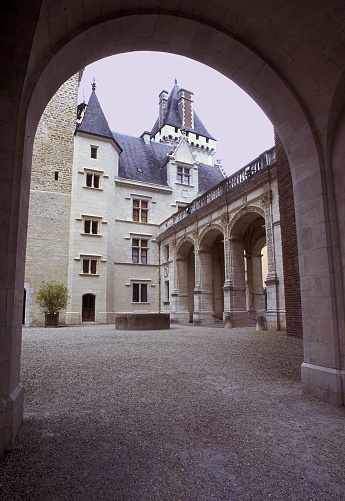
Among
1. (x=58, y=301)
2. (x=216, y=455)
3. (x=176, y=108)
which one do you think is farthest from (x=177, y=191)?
(x=216, y=455)

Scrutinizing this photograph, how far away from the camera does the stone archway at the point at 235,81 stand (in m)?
2.69

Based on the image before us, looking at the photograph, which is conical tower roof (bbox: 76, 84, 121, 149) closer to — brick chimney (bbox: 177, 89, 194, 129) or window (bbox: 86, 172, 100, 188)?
window (bbox: 86, 172, 100, 188)

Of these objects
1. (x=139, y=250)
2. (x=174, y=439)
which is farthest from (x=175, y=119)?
(x=174, y=439)

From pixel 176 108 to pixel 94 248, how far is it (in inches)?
996

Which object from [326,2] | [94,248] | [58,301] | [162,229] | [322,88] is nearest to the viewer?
[326,2]

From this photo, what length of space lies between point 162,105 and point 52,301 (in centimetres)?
3013

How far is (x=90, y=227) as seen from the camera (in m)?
21.5

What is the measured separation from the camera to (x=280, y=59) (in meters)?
4.15

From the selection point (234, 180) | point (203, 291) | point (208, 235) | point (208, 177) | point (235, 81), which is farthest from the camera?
point (208, 177)

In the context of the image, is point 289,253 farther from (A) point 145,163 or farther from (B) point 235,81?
(A) point 145,163

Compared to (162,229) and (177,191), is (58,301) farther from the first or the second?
(177,191)

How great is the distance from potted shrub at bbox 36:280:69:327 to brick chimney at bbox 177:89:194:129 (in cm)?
2677

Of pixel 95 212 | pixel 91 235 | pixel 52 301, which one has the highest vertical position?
pixel 95 212

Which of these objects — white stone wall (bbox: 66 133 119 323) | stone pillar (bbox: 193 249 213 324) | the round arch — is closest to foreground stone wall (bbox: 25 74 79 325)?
white stone wall (bbox: 66 133 119 323)
